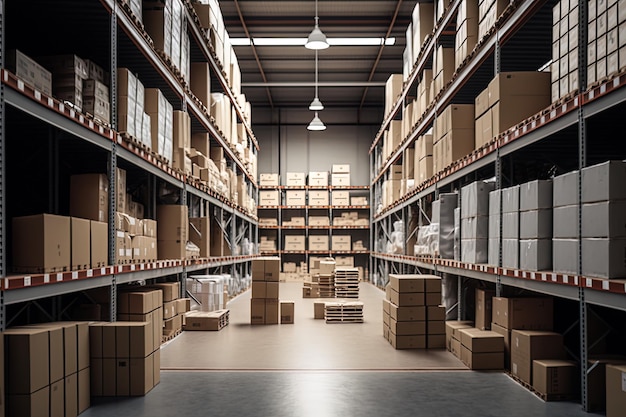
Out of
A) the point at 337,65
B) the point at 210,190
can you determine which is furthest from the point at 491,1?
the point at 337,65

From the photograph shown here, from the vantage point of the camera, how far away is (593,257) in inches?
161

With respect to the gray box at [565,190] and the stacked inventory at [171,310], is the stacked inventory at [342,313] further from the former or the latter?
the gray box at [565,190]

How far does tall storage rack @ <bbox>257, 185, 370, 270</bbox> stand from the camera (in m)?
21.2

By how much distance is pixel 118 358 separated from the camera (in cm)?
466

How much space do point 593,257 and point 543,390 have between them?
1.32m

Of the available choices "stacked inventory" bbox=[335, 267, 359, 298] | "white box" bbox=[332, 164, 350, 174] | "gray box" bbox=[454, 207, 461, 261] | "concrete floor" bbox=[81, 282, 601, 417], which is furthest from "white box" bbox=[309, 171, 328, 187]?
"gray box" bbox=[454, 207, 461, 261]

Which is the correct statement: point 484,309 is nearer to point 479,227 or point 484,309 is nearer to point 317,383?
point 479,227

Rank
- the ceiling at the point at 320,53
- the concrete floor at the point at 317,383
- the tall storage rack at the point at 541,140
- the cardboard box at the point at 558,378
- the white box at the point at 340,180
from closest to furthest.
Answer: the tall storage rack at the point at 541,140, the concrete floor at the point at 317,383, the cardboard box at the point at 558,378, the ceiling at the point at 320,53, the white box at the point at 340,180

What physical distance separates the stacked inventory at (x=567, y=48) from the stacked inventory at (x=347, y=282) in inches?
285

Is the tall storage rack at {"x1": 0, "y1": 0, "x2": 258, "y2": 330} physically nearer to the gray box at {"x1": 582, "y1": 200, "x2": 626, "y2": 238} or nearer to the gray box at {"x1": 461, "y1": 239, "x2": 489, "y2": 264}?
the gray box at {"x1": 461, "y1": 239, "x2": 489, "y2": 264}

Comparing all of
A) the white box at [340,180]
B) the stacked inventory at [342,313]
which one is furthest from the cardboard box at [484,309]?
the white box at [340,180]

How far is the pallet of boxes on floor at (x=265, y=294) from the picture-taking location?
9164 millimetres

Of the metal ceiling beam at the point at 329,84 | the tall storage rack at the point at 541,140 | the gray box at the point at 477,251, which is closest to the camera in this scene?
the tall storage rack at the point at 541,140

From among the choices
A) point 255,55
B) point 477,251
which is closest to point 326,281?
point 477,251
